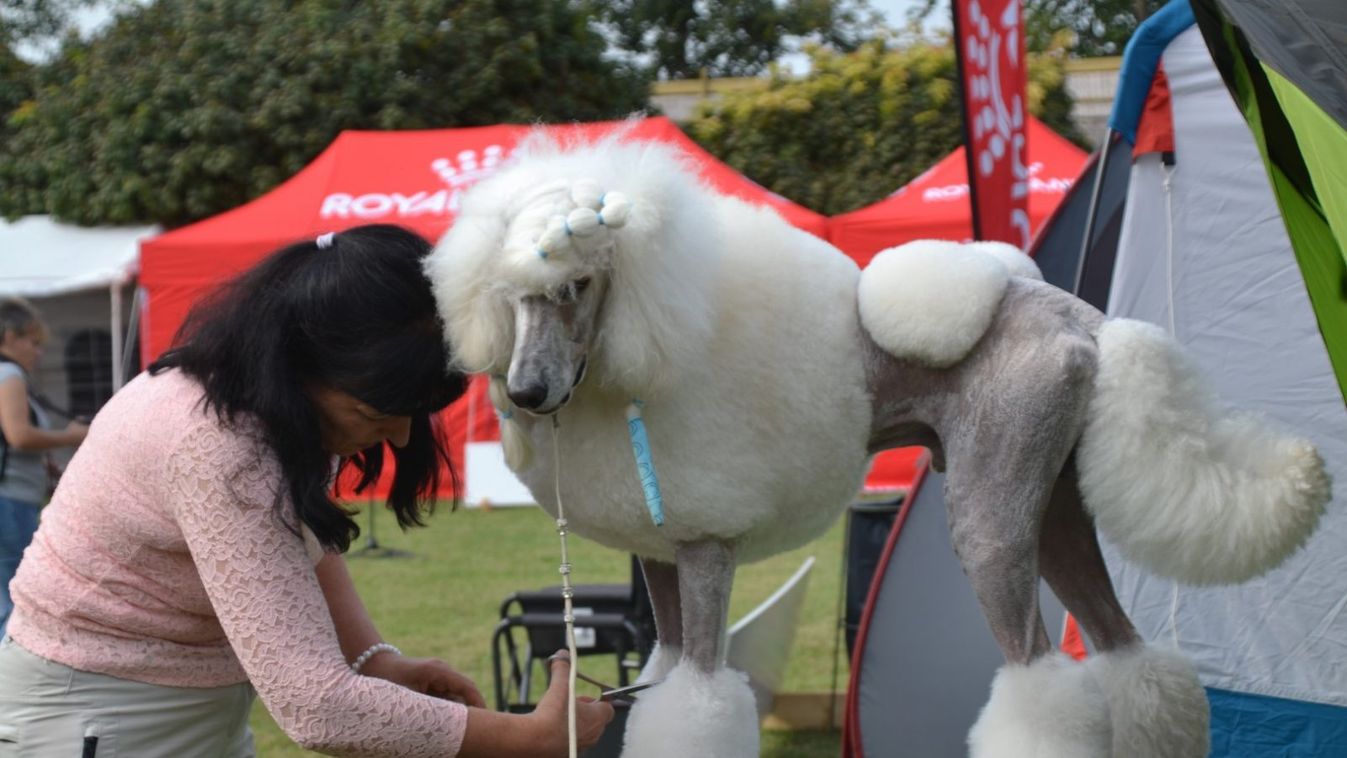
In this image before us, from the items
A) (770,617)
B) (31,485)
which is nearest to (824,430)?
(770,617)

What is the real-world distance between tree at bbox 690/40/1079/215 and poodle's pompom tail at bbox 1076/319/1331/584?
10.5 metres

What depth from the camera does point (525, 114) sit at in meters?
13.2

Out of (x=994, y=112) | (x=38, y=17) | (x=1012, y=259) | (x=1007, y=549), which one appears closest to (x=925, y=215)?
(x=994, y=112)

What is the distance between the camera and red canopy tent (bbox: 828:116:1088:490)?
297 inches

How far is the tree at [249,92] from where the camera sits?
1188cm

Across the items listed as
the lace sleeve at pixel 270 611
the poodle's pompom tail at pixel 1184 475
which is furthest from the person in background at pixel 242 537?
→ the poodle's pompom tail at pixel 1184 475

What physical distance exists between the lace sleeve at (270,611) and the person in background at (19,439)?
2.56 metres

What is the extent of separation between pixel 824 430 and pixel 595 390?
1.01ft

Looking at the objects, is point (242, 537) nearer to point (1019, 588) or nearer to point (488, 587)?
point (1019, 588)

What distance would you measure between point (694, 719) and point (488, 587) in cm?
446

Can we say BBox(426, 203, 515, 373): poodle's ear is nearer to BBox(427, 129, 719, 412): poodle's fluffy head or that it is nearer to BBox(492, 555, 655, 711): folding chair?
BBox(427, 129, 719, 412): poodle's fluffy head

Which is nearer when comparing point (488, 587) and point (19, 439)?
point (19, 439)

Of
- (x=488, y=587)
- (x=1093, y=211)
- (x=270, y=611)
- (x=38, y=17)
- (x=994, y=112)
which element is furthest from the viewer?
(x=38, y=17)

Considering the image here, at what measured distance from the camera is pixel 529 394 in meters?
1.52
